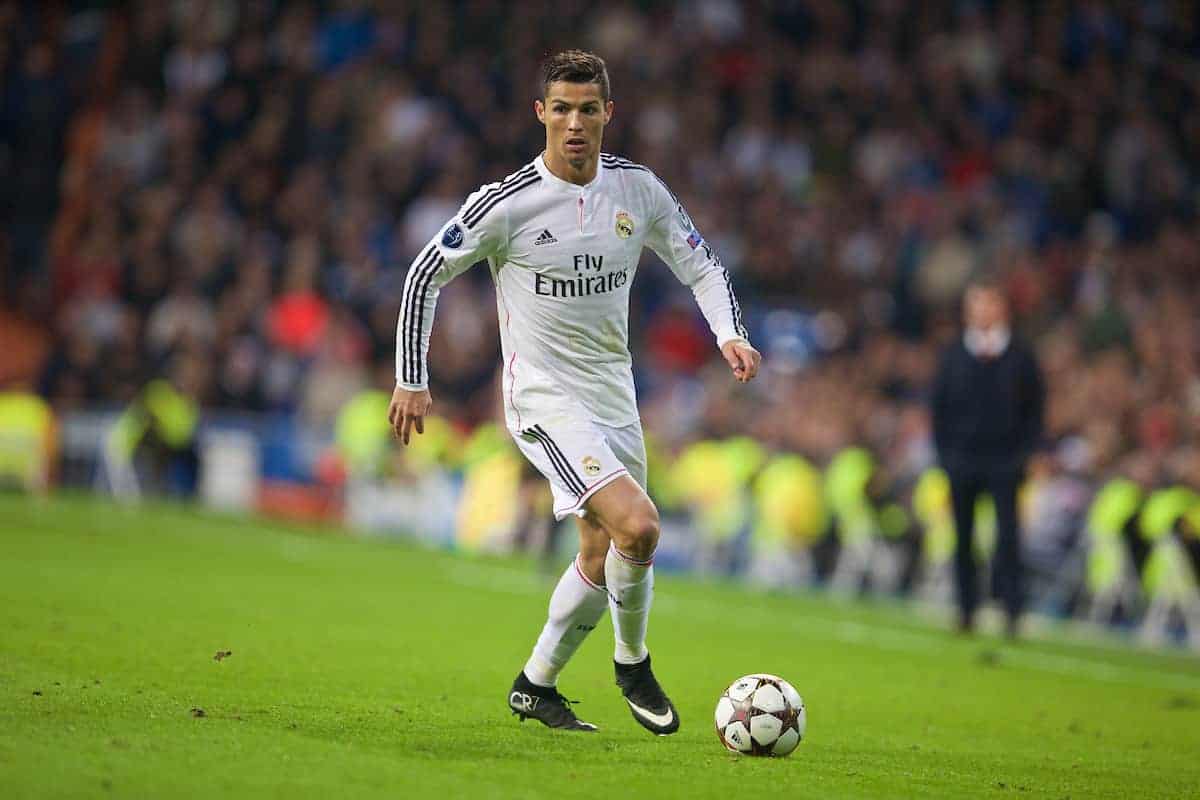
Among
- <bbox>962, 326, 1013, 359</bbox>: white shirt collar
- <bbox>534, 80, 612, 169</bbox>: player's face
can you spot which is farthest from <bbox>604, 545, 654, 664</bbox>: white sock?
<bbox>962, 326, 1013, 359</bbox>: white shirt collar

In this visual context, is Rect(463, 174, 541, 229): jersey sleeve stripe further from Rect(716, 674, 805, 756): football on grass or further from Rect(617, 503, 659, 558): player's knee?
Rect(716, 674, 805, 756): football on grass

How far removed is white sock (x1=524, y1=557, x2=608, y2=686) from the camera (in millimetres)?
7145

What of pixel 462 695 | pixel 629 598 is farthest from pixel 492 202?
pixel 462 695

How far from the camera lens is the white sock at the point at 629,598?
6.91 metres

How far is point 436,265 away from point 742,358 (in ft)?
3.96

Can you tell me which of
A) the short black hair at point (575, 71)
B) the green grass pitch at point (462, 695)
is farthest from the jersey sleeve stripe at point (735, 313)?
the green grass pitch at point (462, 695)

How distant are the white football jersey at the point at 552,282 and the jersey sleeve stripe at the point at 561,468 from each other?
0.08 m

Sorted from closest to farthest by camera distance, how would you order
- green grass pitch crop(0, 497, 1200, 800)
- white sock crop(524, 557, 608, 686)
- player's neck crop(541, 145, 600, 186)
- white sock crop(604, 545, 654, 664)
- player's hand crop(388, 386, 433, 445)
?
green grass pitch crop(0, 497, 1200, 800) < player's hand crop(388, 386, 433, 445) < white sock crop(604, 545, 654, 664) < player's neck crop(541, 145, 600, 186) < white sock crop(524, 557, 608, 686)

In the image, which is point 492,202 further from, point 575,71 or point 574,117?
point 575,71

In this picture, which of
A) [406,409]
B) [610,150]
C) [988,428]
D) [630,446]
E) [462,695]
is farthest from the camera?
[610,150]

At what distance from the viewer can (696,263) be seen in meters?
7.43

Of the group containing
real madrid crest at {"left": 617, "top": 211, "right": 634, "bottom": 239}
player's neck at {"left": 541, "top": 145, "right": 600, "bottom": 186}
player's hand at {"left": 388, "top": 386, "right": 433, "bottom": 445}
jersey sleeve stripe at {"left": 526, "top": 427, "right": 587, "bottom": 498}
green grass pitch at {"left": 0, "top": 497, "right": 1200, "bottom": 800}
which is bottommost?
green grass pitch at {"left": 0, "top": 497, "right": 1200, "bottom": 800}

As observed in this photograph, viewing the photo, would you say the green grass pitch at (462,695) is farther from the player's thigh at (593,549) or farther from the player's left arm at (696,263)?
the player's left arm at (696,263)

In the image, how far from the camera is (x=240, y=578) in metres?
13.7
